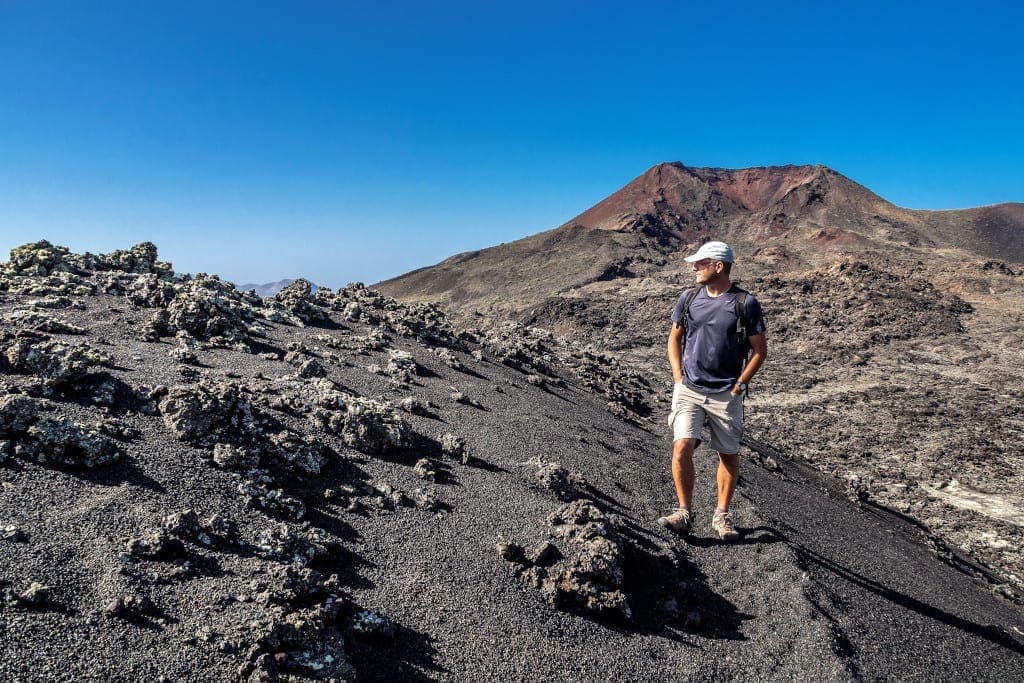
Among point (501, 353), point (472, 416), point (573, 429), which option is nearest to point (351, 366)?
point (472, 416)

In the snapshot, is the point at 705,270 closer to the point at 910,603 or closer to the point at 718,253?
the point at 718,253

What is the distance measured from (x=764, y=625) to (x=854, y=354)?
44.0ft

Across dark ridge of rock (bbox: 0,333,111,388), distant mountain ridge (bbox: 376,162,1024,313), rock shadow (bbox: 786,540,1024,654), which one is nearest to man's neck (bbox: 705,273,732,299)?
rock shadow (bbox: 786,540,1024,654)

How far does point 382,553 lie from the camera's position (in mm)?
3598

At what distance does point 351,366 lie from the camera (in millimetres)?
7516

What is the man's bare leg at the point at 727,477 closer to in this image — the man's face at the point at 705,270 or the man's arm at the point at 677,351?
the man's arm at the point at 677,351

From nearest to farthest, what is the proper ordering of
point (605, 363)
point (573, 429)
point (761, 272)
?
point (573, 429)
point (605, 363)
point (761, 272)

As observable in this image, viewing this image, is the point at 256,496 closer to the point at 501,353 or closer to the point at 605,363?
the point at 501,353

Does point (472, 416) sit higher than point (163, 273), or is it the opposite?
point (163, 273)

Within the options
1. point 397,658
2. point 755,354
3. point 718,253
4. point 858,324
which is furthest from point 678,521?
point 858,324

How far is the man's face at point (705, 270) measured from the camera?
429 centimetres

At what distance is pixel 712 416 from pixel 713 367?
1.37 feet

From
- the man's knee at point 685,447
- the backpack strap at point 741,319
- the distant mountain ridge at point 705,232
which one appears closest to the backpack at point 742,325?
the backpack strap at point 741,319

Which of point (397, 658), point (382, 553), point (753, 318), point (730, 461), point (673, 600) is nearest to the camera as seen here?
point (397, 658)
